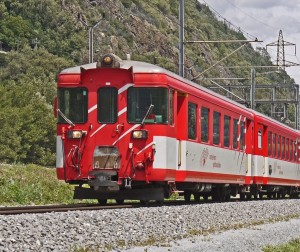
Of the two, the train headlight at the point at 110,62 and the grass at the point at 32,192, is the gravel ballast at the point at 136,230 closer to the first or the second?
the train headlight at the point at 110,62

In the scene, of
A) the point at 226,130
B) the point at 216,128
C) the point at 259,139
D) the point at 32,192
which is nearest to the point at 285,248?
the point at 216,128

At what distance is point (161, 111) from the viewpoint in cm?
1903

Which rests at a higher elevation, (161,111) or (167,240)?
(161,111)

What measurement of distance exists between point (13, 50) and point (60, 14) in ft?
49.2

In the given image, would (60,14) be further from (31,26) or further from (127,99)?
(127,99)

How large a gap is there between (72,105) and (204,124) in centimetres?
403

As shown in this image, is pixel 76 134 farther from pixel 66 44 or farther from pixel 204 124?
pixel 66 44

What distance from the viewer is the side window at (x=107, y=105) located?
19142 mm

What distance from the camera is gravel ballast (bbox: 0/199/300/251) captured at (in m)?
11.3

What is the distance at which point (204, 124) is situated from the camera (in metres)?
22.0

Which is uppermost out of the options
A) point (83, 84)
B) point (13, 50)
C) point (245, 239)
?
point (13, 50)

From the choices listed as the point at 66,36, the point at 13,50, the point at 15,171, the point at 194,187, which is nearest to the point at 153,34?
the point at 66,36

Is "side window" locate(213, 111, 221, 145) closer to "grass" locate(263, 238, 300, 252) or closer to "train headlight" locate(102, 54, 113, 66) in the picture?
"train headlight" locate(102, 54, 113, 66)

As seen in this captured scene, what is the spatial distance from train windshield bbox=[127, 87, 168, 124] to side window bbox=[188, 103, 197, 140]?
1.74 metres
